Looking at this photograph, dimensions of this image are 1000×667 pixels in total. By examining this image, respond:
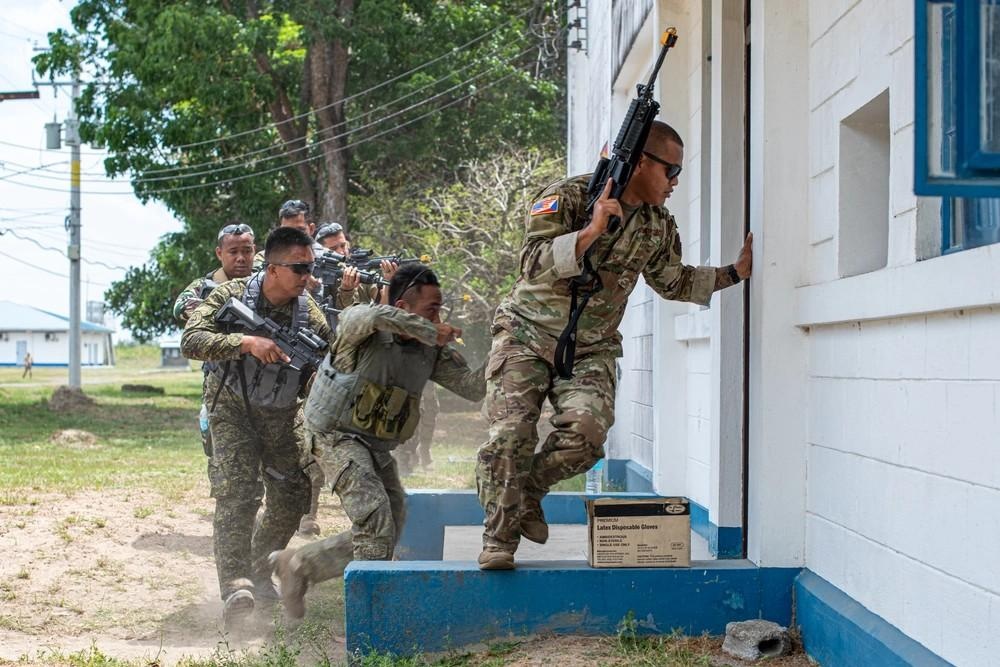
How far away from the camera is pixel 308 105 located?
79.4 feet

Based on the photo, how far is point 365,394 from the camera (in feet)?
19.5

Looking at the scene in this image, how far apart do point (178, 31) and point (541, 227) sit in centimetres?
1832

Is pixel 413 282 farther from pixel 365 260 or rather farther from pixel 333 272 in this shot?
pixel 365 260

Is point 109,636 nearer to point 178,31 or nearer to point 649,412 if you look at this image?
point 649,412

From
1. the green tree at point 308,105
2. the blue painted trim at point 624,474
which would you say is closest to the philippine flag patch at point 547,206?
the blue painted trim at point 624,474

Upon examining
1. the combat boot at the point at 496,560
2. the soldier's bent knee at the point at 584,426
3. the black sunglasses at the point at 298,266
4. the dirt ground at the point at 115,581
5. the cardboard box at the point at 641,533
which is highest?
the black sunglasses at the point at 298,266

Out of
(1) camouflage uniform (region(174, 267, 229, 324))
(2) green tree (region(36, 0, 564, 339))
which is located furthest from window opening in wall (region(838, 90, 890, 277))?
(2) green tree (region(36, 0, 564, 339))

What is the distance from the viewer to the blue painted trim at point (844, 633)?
357 centimetres

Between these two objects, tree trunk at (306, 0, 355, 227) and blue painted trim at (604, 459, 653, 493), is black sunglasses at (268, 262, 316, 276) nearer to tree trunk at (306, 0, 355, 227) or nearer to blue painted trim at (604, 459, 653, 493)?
blue painted trim at (604, 459, 653, 493)

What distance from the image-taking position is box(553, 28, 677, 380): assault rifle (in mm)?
4668

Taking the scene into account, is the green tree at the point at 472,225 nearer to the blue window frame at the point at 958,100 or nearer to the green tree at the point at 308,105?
the green tree at the point at 308,105

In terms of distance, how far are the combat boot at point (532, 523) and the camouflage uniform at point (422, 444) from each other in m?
7.59

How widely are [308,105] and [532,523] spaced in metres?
20.2

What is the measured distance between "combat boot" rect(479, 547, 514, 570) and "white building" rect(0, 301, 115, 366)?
109107 millimetres
